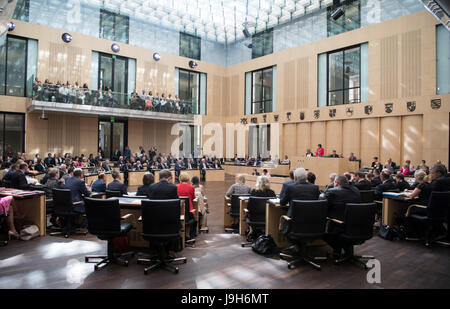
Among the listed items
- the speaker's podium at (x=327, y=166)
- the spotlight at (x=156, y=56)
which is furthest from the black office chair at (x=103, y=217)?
the spotlight at (x=156, y=56)

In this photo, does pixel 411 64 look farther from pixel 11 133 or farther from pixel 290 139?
pixel 11 133

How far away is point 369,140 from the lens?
14.8 meters

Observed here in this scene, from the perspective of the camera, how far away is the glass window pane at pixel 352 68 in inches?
615

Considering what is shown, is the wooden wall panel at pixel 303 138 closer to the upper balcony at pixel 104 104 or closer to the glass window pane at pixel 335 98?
the glass window pane at pixel 335 98

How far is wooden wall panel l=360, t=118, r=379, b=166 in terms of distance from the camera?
14586 mm

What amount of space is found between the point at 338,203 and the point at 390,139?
1176 cm

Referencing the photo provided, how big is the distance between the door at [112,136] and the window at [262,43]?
10130mm

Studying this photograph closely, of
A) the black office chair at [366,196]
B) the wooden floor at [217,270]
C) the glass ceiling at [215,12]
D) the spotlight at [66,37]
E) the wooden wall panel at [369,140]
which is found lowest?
the wooden floor at [217,270]

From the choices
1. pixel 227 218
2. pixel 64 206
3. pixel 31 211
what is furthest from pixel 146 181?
pixel 31 211

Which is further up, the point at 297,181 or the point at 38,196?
the point at 297,181

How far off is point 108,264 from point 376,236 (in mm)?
4863
